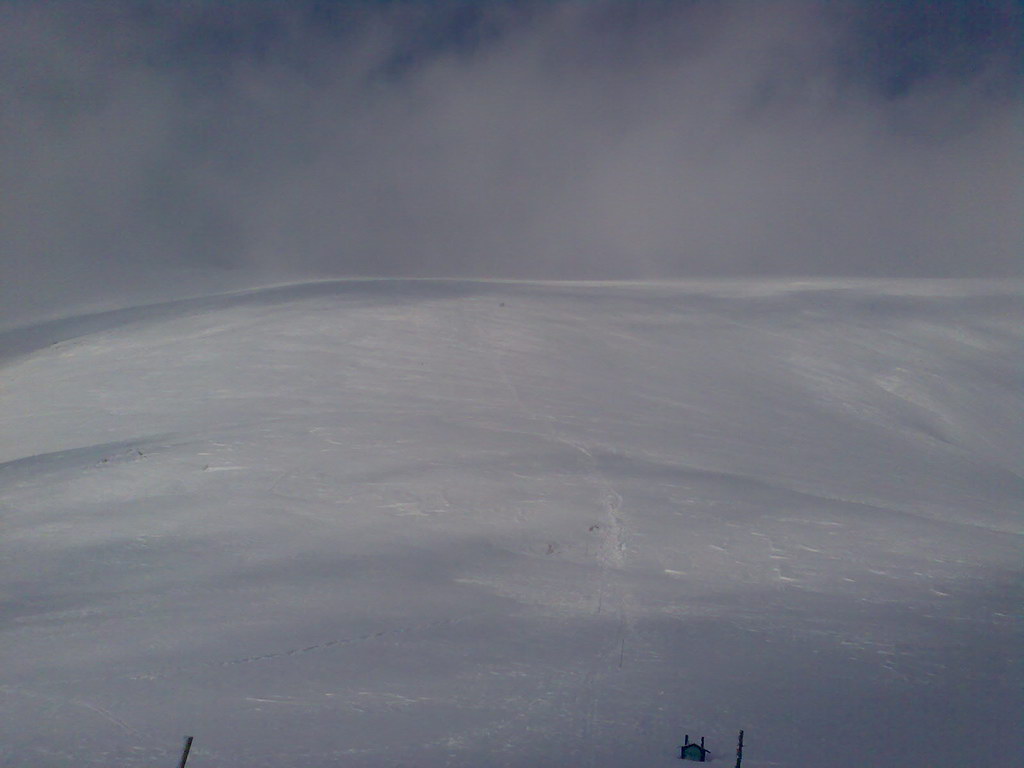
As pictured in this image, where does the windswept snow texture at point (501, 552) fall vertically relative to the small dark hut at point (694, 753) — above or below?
above

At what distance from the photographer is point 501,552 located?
1234 centimetres

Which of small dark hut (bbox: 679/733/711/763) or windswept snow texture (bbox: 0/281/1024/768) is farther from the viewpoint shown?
windswept snow texture (bbox: 0/281/1024/768)

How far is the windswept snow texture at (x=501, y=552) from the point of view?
331 inches

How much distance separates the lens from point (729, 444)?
57.9 ft

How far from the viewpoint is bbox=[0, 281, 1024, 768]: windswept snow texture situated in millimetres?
8398

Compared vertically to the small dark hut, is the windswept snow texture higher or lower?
higher

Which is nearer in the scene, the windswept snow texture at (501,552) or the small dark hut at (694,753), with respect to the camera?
the small dark hut at (694,753)

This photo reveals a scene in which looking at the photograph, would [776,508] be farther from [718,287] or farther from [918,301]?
[718,287]

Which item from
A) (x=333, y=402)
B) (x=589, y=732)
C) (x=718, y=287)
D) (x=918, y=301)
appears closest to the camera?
(x=589, y=732)

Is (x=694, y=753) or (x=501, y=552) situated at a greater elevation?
(x=501, y=552)

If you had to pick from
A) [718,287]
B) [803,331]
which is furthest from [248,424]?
[718,287]

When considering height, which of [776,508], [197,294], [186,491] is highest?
[197,294]

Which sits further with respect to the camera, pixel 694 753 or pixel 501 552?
pixel 501 552

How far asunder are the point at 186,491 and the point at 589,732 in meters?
8.31
